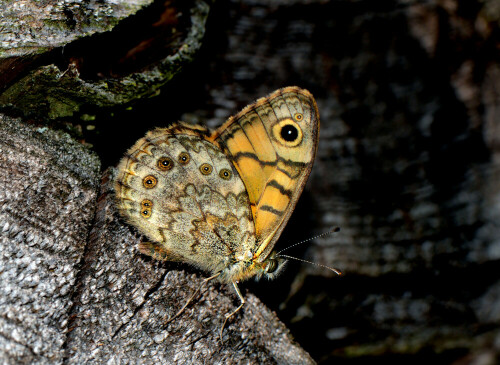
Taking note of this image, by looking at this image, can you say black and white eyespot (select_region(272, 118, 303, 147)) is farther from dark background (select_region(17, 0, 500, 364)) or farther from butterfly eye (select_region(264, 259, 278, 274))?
butterfly eye (select_region(264, 259, 278, 274))

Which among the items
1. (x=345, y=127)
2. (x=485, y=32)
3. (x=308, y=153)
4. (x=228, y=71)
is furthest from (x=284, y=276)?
(x=485, y=32)

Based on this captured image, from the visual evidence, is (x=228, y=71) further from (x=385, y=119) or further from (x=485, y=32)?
(x=485, y=32)

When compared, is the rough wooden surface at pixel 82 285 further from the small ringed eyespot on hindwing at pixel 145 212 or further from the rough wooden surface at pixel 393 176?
the rough wooden surface at pixel 393 176

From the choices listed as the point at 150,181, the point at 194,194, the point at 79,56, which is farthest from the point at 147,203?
the point at 79,56

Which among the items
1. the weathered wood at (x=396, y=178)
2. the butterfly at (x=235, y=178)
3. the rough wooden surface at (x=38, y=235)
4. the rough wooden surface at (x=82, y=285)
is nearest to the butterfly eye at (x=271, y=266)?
the butterfly at (x=235, y=178)

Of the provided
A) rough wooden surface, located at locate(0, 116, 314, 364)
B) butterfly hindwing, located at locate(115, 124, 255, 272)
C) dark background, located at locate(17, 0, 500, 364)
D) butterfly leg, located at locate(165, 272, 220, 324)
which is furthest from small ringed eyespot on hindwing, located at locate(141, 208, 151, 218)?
butterfly leg, located at locate(165, 272, 220, 324)

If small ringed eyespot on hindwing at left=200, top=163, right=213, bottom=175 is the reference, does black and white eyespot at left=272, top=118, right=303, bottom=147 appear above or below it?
above
